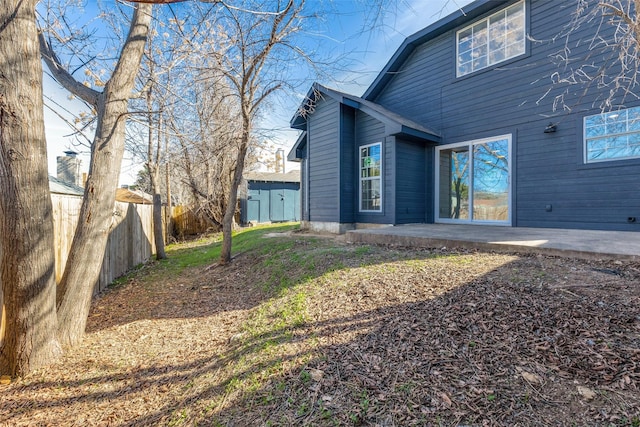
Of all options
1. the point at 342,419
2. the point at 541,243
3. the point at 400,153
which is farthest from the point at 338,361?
the point at 400,153

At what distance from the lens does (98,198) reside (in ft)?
11.3

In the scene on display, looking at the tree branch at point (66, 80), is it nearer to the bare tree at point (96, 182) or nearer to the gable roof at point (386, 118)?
the bare tree at point (96, 182)

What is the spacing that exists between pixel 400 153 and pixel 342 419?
7.23m

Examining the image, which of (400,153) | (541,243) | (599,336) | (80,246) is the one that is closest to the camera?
(599,336)

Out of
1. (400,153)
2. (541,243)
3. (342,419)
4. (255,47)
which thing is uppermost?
(255,47)

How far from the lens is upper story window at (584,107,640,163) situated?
5742 millimetres

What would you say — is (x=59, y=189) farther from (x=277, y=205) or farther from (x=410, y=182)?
(x=410, y=182)

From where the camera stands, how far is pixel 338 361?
2.32 meters

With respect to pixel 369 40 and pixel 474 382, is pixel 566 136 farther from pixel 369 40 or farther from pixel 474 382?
pixel 474 382

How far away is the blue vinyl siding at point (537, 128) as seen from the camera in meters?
6.06

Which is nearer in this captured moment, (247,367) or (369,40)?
(247,367)

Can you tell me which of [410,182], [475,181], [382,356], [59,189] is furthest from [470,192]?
[59,189]

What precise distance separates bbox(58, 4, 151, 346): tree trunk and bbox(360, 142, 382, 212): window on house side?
6.13 metres

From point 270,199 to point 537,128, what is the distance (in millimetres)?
15002
